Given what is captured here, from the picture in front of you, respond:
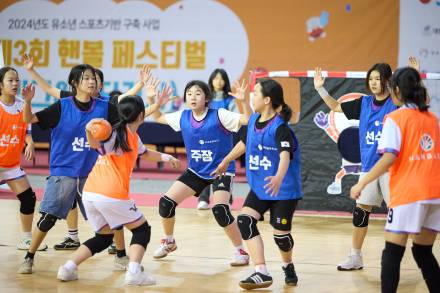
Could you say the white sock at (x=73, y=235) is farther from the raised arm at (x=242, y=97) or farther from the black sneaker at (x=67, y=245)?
the raised arm at (x=242, y=97)

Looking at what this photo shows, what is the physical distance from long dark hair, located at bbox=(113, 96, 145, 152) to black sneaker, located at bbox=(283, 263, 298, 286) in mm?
1474

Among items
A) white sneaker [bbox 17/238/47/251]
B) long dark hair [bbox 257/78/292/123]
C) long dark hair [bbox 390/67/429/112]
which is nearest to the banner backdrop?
white sneaker [bbox 17/238/47/251]

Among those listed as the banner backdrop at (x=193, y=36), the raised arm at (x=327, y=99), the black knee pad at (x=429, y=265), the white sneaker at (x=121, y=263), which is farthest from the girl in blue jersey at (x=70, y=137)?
the banner backdrop at (x=193, y=36)

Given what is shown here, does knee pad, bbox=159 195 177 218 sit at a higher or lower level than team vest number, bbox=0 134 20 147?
lower

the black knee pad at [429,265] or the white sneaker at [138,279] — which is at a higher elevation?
the black knee pad at [429,265]

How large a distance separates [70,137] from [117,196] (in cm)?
103

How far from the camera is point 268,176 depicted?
5.75m

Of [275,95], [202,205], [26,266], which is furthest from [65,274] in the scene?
[202,205]

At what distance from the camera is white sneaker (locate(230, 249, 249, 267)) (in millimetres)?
6648

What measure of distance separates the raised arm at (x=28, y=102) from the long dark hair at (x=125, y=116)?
2.56ft

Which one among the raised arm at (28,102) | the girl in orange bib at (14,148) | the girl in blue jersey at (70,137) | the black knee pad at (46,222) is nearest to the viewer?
the raised arm at (28,102)

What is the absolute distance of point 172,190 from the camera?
271 inches

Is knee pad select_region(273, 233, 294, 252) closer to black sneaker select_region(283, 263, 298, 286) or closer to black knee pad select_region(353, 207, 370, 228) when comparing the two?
black sneaker select_region(283, 263, 298, 286)

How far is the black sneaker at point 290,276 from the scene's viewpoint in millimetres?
5899
